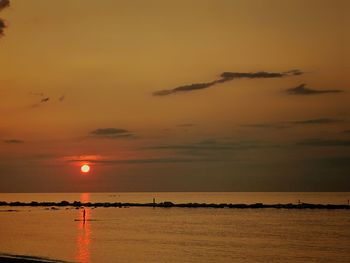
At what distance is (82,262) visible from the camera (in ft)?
141

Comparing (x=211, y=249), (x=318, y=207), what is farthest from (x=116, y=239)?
(x=318, y=207)

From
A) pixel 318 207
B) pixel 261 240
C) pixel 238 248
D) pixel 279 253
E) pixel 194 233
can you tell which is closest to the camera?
pixel 279 253

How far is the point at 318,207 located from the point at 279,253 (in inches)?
3518

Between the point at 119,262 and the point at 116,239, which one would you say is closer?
the point at 119,262

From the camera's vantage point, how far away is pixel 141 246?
179 ft

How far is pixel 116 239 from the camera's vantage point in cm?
6228

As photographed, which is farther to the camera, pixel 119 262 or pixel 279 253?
pixel 279 253

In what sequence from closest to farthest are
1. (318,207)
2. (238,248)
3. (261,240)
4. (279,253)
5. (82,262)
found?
(82,262) < (279,253) < (238,248) < (261,240) < (318,207)

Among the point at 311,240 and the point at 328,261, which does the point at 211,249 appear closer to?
the point at 328,261

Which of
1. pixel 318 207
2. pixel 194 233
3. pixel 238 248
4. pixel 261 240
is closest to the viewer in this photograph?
pixel 238 248

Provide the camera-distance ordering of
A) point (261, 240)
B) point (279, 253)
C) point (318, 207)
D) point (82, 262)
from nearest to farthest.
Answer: point (82, 262)
point (279, 253)
point (261, 240)
point (318, 207)

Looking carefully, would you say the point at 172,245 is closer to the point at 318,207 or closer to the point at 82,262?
the point at 82,262

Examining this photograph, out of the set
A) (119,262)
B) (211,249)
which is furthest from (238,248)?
(119,262)

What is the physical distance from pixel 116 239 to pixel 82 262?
1955cm
